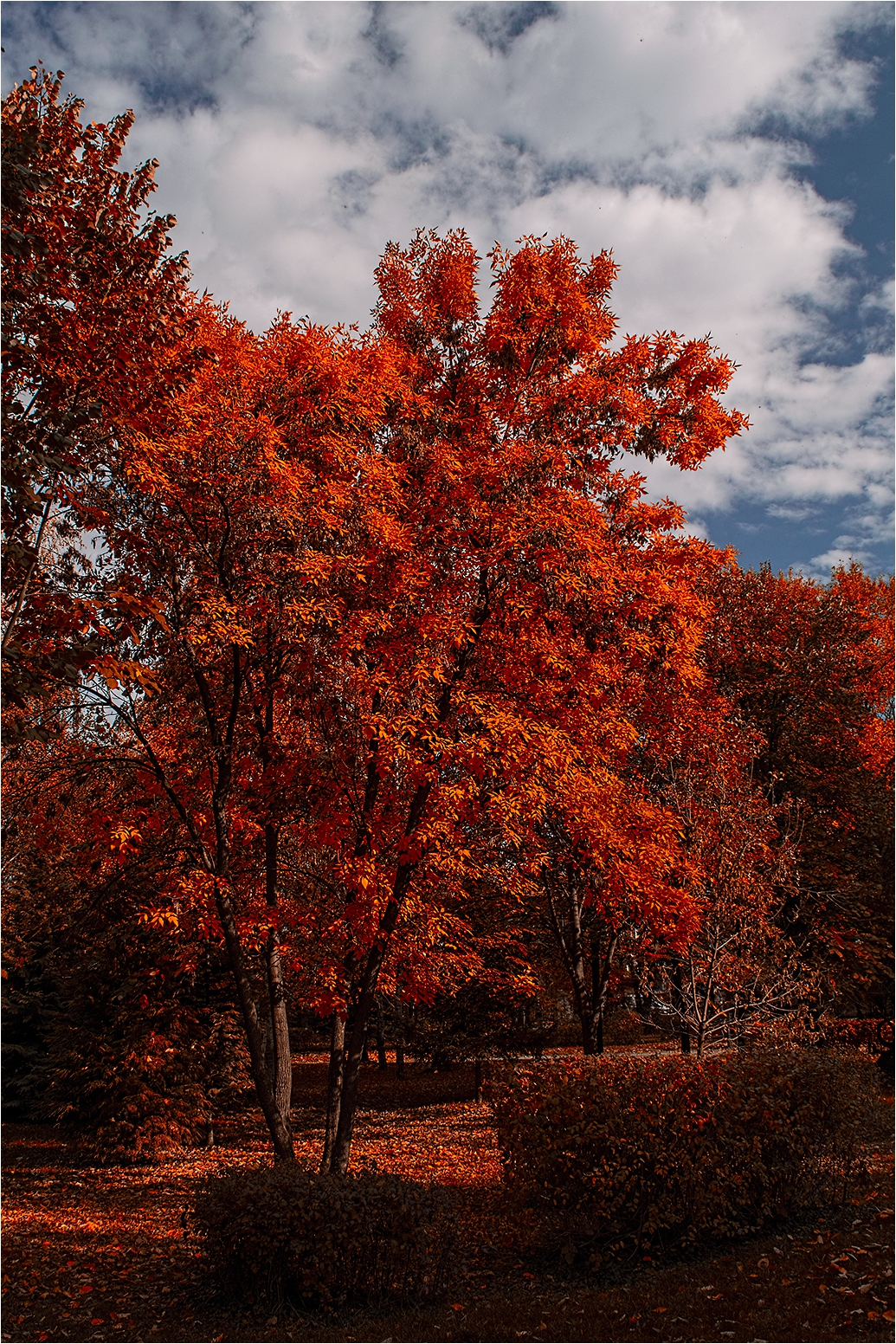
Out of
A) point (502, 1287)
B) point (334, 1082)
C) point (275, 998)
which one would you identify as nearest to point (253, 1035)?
point (275, 998)

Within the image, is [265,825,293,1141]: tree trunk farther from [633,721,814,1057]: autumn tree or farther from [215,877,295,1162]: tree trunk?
[633,721,814,1057]: autumn tree

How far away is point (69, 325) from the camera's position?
6172 millimetres

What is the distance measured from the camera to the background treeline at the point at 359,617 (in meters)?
6.56

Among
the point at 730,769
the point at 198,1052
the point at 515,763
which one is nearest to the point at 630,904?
the point at 515,763

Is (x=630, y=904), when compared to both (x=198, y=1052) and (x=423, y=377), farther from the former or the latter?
(x=198, y=1052)

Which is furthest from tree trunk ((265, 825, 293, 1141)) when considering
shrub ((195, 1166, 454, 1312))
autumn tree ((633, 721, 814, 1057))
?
autumn tree ((633, 721, 814, 1057))

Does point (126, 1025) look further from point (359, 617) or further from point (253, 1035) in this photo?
point (359, 617)

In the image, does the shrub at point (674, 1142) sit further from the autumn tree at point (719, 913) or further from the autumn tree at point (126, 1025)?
the autumn tree at point (126, 1025)

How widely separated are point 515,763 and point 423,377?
16.9ft

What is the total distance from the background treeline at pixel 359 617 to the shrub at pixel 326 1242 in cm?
198

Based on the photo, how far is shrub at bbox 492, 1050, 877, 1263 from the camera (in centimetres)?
710

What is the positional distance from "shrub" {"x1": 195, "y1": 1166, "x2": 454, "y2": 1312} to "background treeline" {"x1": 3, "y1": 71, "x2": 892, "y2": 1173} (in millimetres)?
1979

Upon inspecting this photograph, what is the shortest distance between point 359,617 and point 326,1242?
16.6 ft

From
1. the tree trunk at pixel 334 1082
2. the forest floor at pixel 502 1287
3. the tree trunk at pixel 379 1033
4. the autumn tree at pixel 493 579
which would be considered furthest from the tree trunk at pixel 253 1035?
the tree trunk at pixel 379 1033
